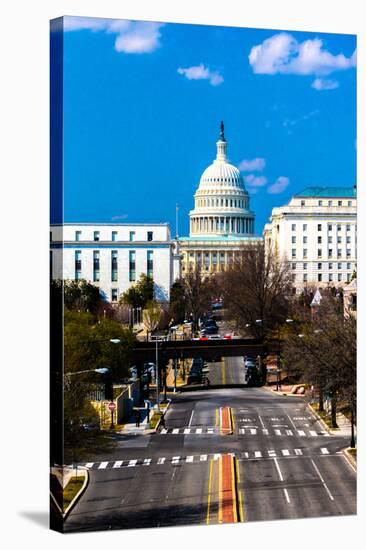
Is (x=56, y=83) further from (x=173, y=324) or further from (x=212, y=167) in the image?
(x=173, y=324)

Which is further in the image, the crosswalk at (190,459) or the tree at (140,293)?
the tree at (140,293)

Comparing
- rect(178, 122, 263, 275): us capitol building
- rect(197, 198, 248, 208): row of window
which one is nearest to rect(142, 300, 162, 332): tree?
rect(178, 122, 263, 275): us capitol building

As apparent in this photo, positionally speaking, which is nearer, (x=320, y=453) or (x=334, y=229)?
(x=320, y=453)

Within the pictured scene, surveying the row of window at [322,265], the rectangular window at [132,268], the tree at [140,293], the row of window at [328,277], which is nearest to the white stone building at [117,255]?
the rectangular window at [132,268]

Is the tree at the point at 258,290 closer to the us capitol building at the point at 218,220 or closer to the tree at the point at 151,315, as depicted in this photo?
the us capitol building at the point at 218,220

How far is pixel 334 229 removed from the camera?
26.7 metres

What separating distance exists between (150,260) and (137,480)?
16.1 feet

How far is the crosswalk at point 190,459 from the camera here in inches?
906

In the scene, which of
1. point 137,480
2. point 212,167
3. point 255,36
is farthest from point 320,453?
point 255,36

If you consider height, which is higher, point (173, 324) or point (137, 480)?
point (173, 324)

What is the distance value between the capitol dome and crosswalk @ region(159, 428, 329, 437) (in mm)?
4851

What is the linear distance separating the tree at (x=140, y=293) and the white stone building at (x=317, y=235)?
2965 mm

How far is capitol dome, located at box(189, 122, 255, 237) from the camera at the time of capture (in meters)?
24.1

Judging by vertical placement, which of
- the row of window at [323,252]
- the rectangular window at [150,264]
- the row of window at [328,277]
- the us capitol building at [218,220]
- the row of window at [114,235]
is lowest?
the row of window at [328,277]
